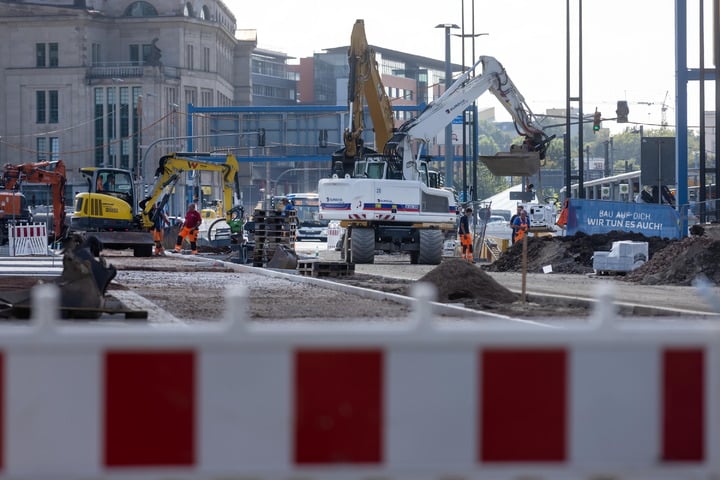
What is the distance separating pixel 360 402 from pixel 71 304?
9327 mm

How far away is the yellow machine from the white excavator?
4920 millimetres

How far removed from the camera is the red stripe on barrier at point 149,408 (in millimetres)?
4113

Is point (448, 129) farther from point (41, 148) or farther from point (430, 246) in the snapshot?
point (41, 148)

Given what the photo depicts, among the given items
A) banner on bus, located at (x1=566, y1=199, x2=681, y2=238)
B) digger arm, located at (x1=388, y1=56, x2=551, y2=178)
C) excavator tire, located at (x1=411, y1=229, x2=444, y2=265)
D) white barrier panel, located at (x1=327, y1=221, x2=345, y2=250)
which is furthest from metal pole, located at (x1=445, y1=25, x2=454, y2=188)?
excavator tire, located at (x1=411, y1=229, x2=444, y2=265)

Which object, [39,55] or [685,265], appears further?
[39,55]

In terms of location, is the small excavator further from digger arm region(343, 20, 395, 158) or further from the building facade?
the building facade

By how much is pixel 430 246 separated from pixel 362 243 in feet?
6.40

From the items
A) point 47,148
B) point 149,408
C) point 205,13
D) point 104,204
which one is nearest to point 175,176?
point 104,204

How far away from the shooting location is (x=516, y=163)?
38406 millimetres

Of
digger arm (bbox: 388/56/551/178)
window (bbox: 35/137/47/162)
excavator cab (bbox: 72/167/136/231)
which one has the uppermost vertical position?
window (bbox: 35/137/47/162)

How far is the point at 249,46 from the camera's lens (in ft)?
453

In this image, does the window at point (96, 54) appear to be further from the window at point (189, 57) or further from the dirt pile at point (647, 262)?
the dirt pile at point (647, 262)

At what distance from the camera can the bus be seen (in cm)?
8512

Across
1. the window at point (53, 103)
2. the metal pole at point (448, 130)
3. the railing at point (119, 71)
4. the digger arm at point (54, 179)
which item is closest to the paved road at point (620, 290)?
the digger arm at point (54, 179)
